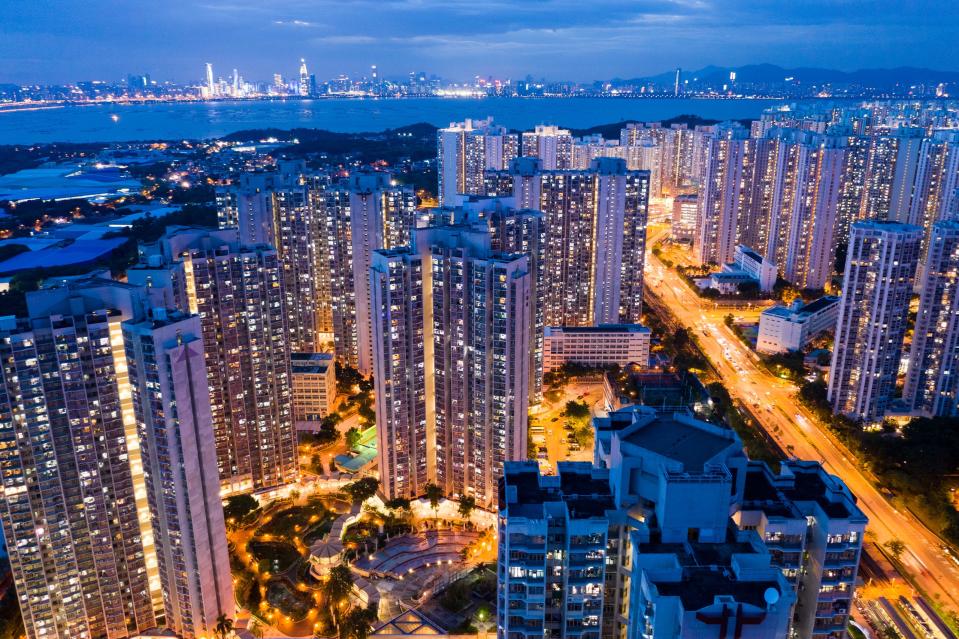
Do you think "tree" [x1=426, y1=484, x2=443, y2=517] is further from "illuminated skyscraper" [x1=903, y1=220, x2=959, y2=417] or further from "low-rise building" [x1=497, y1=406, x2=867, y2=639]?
"illuminated skyscraper" [x1=903, y1=220, x2=959, y2=417]

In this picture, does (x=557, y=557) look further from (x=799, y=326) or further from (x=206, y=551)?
(x=799, y=326)

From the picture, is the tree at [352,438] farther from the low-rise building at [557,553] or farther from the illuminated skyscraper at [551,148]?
the illuminated skyscraper at [551,148]

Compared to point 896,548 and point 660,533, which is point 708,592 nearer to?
point 660,533

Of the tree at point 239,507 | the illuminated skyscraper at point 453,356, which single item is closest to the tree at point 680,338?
the illuminated skyscraper at point 453,356

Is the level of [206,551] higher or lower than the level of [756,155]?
lower

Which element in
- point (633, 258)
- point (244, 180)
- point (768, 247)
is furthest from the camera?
point (768, 247)

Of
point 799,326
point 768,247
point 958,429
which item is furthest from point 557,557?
point 768,247

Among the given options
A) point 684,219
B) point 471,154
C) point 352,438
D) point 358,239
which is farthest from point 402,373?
point 684,219

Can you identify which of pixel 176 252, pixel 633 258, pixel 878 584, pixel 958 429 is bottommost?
pixel 878 584
